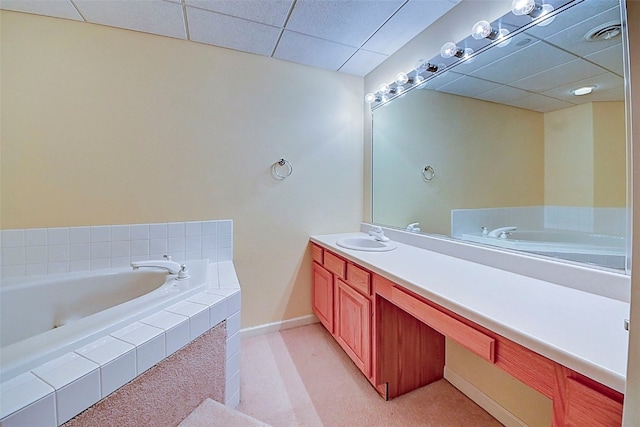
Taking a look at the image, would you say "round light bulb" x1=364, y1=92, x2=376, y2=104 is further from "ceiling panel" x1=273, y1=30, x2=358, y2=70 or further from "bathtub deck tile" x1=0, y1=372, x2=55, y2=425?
"bathtub deck tile" x1=0, y1=372, x2=55, y2=425

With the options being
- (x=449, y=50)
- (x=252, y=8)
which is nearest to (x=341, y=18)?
(x=252, y=8)

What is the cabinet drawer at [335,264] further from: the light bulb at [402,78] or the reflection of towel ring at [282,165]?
the light bulb at [402,78]

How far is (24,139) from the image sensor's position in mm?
1633

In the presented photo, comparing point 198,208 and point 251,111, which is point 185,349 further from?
point 251,111

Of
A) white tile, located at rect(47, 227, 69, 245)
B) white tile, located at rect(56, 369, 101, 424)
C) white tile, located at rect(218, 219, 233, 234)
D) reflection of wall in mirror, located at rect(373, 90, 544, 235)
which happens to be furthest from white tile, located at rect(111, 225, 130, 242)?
reflection of wall in mirror, located at rect(373, 90, 544, 235)

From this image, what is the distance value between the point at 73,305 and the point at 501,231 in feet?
8.60

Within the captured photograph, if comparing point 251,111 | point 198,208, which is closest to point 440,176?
point 251,111

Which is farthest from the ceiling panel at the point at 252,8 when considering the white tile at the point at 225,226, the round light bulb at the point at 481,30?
the white tile at the point at 225,226

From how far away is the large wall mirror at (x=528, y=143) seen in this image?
3.57 feet

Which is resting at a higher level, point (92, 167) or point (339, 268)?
point (92, 167)

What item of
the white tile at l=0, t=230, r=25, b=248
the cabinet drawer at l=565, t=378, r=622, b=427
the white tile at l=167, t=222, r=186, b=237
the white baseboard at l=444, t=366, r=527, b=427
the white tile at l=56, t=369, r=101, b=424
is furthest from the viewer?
the white tile at l=167, t=222, r=186, b=237

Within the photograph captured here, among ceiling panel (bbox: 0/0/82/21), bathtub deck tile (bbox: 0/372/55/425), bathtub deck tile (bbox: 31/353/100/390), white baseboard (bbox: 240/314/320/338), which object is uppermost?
ceiling panel (bbox: 0/0/82/21)

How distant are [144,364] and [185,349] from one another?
0.19 meters

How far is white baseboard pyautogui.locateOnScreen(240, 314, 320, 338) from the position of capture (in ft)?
7.29
